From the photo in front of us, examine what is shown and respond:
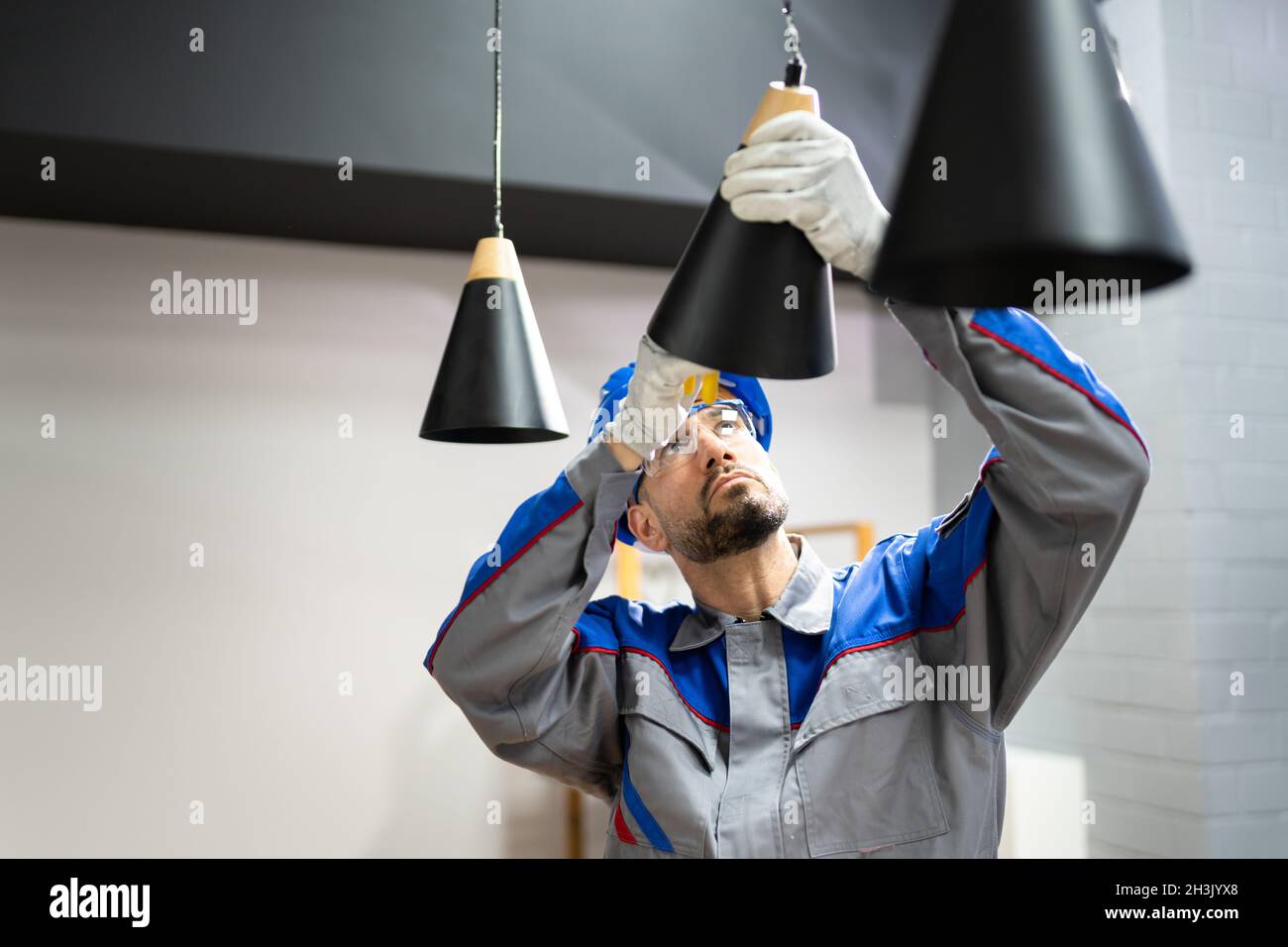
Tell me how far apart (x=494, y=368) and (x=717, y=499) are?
42cm

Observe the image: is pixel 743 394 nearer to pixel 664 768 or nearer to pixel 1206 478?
pixel 664 768

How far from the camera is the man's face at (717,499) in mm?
1655

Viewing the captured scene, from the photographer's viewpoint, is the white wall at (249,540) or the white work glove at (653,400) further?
the white wall at (249,540)

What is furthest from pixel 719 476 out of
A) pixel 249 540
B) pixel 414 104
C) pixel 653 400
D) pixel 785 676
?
pixel 249 540

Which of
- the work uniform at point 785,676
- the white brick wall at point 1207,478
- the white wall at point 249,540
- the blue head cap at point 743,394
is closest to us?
the work uniform at point 785,676

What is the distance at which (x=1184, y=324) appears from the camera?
9.36 ft

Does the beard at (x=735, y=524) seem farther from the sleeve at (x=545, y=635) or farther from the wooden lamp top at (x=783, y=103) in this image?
the wooden lamp top at (x=783, y=103)

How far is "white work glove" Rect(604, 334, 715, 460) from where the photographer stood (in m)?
1.08

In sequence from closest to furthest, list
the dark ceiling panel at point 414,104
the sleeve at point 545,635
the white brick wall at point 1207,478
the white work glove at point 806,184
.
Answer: the white work glove at point 806,184, the sleeve at point 545,635, the dark ceiling panel at point 414,104, the white brick wall at point 1207,478

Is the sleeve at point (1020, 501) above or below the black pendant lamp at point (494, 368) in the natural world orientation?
below

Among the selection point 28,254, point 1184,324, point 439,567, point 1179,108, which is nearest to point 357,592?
point 439,567

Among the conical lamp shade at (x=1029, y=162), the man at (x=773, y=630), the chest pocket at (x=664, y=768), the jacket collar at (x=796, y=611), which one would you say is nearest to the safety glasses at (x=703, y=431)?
the man at (x=773, y=630)

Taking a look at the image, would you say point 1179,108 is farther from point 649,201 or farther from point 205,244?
point 205,244

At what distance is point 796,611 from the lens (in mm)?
1631
